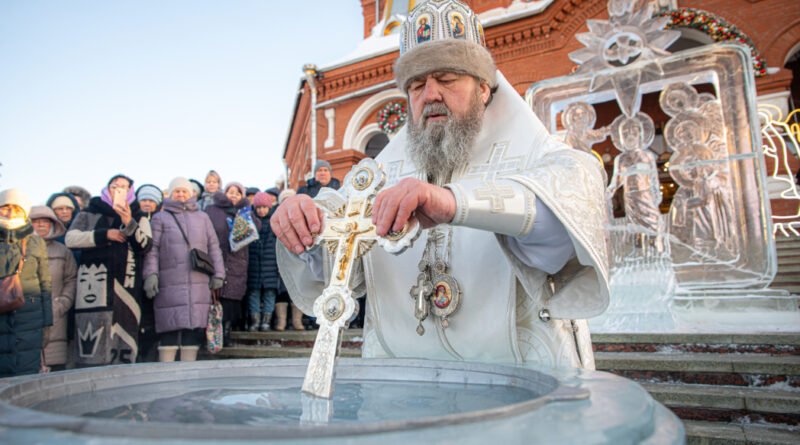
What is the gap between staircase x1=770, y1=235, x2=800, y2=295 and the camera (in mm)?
7173

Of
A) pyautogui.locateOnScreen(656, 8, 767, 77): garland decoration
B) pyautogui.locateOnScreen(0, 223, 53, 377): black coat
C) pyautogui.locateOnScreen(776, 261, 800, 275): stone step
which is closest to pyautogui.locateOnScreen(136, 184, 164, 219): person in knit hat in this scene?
pyautogui.locateOnScreen(0, 223, 53, 377): black coat

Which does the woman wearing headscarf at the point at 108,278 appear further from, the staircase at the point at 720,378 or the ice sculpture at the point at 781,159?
the ice sculpture at the point at 781,159

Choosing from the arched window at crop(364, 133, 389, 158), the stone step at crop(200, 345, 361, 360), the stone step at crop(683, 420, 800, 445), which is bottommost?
the stone step at crop(683, 420, 800, 445)

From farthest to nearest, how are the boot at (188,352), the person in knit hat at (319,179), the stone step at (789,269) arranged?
the stone step at (789,269) → the person in knit hat at (319,179) → the boot at (188,352)

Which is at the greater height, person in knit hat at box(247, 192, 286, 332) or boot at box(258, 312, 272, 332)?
person in knit hat at box(247, 192, 286, 332)

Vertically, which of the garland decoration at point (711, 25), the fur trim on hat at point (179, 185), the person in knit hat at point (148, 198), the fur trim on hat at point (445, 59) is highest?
the garland decoration at point (711, 25)

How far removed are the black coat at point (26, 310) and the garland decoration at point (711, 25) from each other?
10898mm

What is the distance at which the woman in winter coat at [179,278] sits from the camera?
4.49 metres

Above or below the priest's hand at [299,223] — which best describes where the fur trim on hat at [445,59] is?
above

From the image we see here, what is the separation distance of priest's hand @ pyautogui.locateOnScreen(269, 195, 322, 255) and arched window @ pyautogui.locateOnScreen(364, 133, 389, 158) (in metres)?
13.4

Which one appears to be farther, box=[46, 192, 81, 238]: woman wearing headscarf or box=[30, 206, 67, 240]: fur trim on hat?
box=[46, 192, 81, 238]: woman wearing headscarf

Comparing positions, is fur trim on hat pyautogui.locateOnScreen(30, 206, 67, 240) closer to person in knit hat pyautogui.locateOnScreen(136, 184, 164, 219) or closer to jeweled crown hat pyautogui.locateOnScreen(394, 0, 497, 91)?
person in knit hat pyautogui.locateOnScreen(136, 184, 164, 219)

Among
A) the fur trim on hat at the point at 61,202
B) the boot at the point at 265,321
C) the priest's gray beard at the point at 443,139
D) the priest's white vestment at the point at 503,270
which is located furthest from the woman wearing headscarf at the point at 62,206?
the priest's gray beard at the point at 443,139

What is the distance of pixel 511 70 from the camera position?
11.9 m
